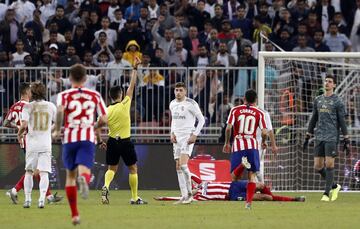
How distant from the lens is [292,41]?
29203mm

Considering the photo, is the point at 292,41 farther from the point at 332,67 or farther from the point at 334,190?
the point at 334,190

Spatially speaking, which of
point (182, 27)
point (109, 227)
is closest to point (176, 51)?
point (182, 27)

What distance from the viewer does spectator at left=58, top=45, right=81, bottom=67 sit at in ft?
92.7

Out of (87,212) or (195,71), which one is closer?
(87,212)

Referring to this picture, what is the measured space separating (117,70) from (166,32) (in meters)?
2.06

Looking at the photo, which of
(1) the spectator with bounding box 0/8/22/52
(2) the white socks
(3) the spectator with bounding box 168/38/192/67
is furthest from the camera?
(1) the spectator with bounding box 0/8/22/52

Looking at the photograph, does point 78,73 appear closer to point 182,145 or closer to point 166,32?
point 182,145

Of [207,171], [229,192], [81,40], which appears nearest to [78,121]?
[229,192]

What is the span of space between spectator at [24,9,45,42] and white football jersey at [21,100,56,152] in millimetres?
10145

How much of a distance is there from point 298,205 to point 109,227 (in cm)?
595

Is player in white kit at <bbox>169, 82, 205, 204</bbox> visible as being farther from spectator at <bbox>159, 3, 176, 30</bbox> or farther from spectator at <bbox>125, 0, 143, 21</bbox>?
spectator at <bbox>125, 0, 143, 21</bbox>

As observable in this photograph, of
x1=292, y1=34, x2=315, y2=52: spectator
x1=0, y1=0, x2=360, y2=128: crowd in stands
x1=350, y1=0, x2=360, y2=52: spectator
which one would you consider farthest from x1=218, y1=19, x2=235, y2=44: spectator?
x1=350, y1=0, x2=360, y2=52: spectator

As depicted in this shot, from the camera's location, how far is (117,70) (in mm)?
27547

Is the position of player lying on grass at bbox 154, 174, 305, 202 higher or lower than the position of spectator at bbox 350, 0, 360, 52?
lower
